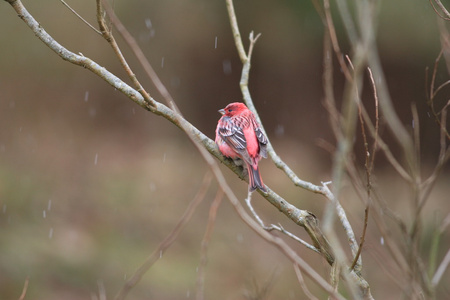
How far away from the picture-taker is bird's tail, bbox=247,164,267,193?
407 cm

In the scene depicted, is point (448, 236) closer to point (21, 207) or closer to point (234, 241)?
point (234, 241)

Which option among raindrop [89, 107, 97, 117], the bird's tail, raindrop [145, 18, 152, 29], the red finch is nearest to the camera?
the bird's tail

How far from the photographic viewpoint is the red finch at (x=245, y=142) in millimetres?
4695

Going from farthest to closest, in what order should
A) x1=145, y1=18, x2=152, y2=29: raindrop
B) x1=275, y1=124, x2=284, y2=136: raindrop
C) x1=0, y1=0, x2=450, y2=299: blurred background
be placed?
1. x1=275, y1=124, x2=284, y2=136: raindrop
2. x1=145, y1=18, x2=152, y2=29: raindrop
3. x1=0, y1=0, x2=450, y2=299: blurred background

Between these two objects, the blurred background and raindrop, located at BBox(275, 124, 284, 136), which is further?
raindrop, located at BBox(275, 124, 284, 136)

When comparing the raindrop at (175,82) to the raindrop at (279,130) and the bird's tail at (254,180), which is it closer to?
the raindrop at (279,130)

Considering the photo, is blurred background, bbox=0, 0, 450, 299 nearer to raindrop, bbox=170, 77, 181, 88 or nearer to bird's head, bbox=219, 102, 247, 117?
raindrop, bbox=170, 77, 181, 88

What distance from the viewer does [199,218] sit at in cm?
1288

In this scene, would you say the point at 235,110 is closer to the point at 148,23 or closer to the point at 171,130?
the point at 148,23

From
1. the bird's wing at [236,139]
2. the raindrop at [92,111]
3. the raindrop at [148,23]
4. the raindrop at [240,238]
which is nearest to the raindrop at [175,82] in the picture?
the raindrop at [148,23]

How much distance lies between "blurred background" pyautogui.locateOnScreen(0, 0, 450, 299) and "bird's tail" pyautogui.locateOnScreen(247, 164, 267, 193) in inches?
263

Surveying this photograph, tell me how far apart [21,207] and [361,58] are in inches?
419

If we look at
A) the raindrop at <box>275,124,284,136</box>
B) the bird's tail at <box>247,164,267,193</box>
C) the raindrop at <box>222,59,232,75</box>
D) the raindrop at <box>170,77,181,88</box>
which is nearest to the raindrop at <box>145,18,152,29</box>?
the raindrop at <box>170,77,181,88</box>

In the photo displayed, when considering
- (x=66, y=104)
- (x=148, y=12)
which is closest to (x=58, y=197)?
(x=66, y=104)
